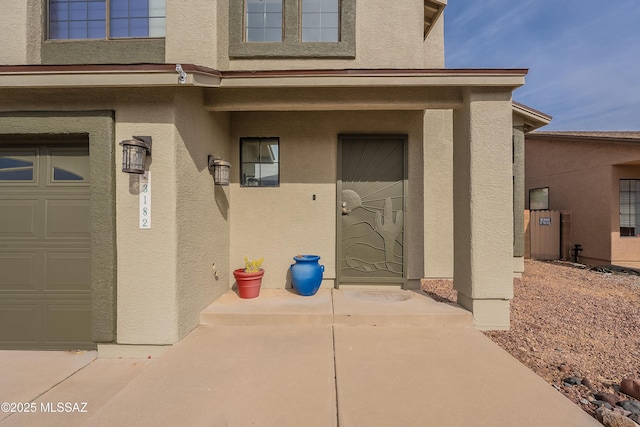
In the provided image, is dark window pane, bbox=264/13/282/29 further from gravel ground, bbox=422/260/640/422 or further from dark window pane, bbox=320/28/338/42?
gravel ground, bbox=422/260/640/422

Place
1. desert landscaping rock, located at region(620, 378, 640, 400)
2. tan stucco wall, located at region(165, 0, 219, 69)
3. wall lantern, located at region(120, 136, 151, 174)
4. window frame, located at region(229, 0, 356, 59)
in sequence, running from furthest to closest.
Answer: window frame, located at region(229, 0, 356, 59) → tan stucco wall, located at region(165, 0, 219, 69) → wall lantern, located at region(120, 136, 151, 174) → desert landscaping rock, located at region(620, 378, 640, 400)

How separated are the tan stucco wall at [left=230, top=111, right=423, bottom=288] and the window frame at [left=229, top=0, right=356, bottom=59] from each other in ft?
3.28

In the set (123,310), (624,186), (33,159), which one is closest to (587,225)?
(624,186)

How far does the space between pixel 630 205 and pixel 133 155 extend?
41.9 feet

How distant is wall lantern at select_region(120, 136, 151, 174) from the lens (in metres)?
2.91

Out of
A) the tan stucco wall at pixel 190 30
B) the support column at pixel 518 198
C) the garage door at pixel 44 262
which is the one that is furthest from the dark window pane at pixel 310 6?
the support column at pixel 518 198

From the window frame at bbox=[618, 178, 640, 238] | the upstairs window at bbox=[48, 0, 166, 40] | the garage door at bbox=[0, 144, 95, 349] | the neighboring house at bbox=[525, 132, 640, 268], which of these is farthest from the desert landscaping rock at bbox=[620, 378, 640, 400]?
the window frame at bbox=[618, 178, 640, 238]

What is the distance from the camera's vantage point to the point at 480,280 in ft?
11.6

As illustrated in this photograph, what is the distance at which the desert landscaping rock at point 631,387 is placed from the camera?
2.26 m

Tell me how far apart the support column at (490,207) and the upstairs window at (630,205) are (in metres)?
8.29

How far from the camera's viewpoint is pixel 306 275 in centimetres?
417

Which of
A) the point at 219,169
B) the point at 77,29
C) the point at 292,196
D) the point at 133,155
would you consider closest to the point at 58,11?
the point at 77,29

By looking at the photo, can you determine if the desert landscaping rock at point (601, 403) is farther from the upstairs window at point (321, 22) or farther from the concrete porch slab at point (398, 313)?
the upstairs window at point (321, 22)

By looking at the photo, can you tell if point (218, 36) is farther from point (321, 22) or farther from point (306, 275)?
point (306, 275)
